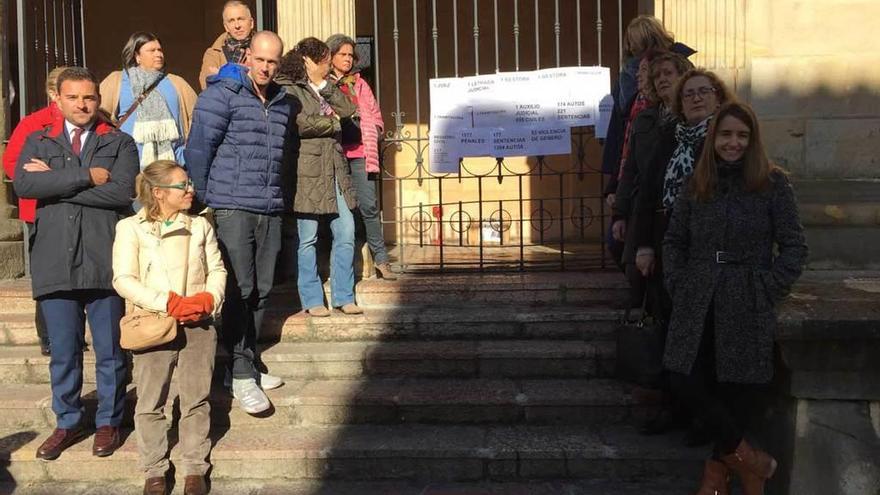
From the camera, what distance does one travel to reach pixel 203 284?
4.06 m

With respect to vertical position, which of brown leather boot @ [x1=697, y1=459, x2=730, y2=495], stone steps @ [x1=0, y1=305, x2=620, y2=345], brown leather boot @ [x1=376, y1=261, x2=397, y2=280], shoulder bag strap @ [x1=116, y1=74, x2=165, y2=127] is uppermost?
shoulder bag strap @ [x1=116, y1=74, x2=165, y2=127]

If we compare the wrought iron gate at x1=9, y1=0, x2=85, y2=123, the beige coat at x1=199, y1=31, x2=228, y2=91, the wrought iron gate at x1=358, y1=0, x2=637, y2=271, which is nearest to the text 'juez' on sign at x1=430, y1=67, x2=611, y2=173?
the beige coat at x1=199, y1=31, x2=228, y2=91

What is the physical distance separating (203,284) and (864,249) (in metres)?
4.14

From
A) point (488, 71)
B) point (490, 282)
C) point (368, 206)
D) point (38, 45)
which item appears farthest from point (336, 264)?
point (488, 71)

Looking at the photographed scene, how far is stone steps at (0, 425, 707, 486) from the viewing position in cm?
414

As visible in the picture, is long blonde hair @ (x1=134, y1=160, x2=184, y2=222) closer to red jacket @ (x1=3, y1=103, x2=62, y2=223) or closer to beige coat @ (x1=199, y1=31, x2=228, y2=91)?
red jacket @ (x1=3, y1=103, x2=62, y2=223)

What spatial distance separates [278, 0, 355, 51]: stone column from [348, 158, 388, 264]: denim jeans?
113 centimetres

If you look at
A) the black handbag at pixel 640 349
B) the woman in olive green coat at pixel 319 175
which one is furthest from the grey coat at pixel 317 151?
the black handbag at pixel 640 349

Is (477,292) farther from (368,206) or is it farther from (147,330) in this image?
(147,330)

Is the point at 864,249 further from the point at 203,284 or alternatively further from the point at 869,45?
the point at 203,284

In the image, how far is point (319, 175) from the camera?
17.3 feet

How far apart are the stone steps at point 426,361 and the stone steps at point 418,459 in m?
0.61

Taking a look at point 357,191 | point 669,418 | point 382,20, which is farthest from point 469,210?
point 669,418

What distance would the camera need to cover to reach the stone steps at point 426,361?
497 cm
